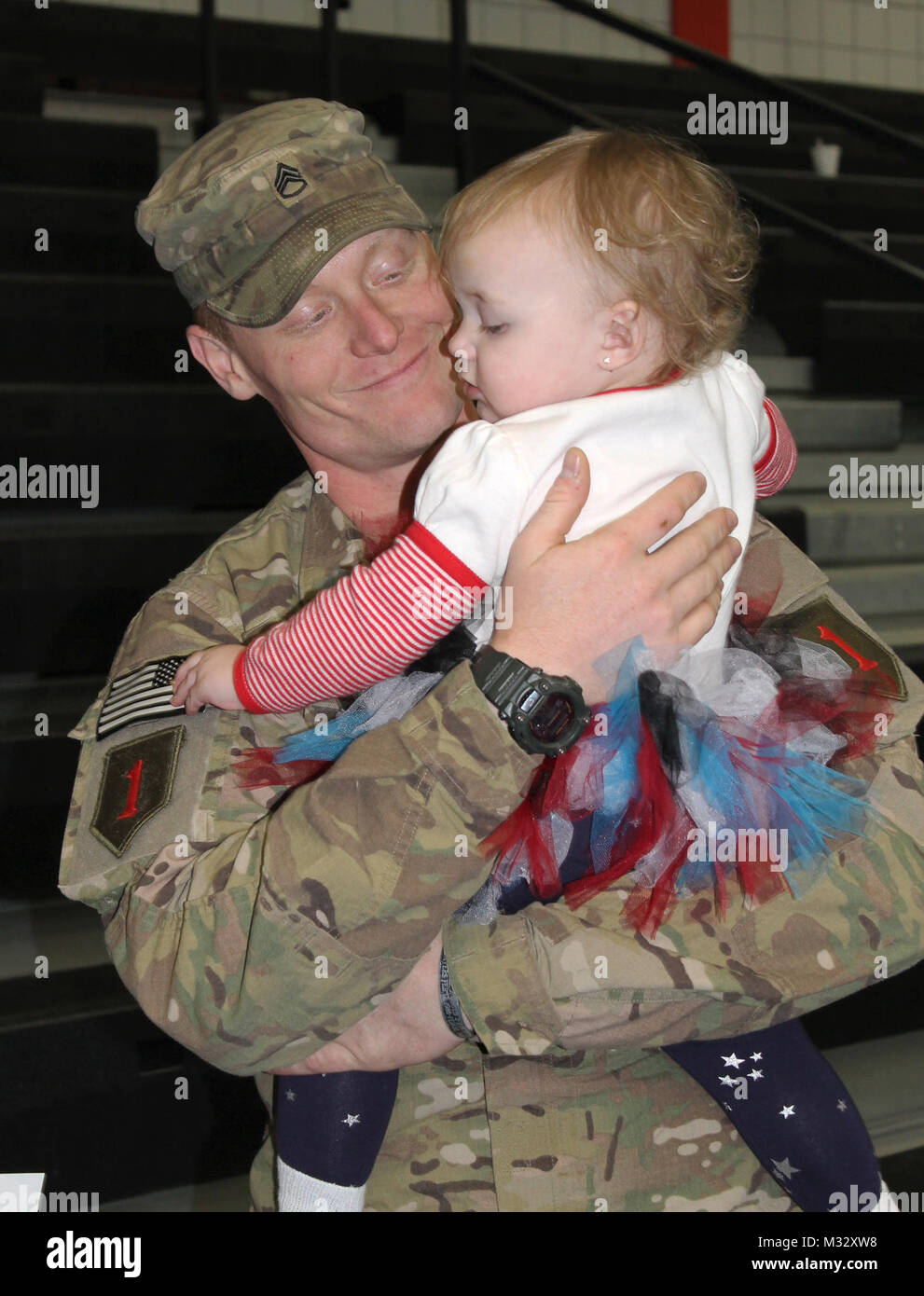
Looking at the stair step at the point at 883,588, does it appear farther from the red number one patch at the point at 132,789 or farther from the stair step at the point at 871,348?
the red number one patch at the point at 132,789

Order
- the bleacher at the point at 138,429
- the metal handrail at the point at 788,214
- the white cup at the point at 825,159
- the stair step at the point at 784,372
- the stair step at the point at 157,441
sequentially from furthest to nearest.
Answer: the white cup at the point at 825,159, the stair step at the point at 784,372, the metal handrail at the point at 788,214, the stair step at the point at 157,441, the bleacher at the point at 138,429

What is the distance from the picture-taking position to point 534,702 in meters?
1.15

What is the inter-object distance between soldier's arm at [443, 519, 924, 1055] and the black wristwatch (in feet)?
0.74

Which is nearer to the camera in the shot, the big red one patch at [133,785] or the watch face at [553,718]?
the watch face at [553,718]

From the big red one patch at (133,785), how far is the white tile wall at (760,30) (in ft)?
18.3

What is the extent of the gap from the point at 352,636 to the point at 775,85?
108 inches

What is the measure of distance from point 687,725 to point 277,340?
2.32 ft

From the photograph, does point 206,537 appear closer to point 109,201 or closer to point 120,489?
point 120,489

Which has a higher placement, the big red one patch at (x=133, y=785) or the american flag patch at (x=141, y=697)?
the american flag patch at (x=141, y=697)

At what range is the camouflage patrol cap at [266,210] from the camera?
153cm

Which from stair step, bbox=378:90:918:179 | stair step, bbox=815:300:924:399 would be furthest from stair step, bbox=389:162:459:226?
stair step, bbox=815:300:924:399

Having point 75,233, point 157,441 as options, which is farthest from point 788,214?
point 75,233

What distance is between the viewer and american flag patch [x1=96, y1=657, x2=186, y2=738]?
143cm

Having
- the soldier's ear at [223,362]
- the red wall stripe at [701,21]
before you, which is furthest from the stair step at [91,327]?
the red wall stripe at [701,21]
